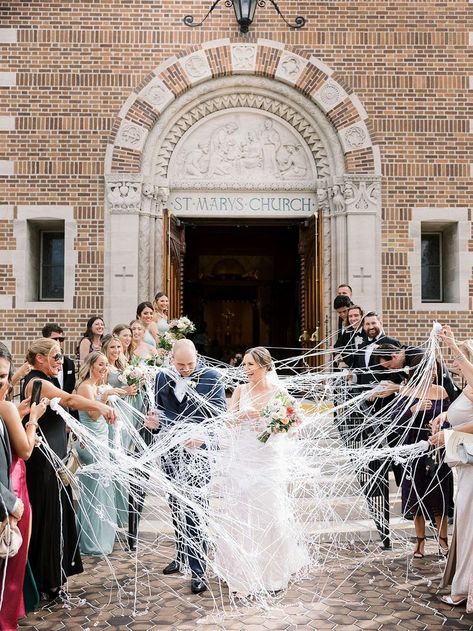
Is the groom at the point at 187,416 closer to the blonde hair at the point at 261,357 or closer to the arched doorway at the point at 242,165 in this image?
the blonde hair at the point at 261,357

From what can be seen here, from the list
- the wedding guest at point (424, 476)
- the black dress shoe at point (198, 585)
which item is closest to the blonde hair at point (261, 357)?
the wedding guest at point (424, 476)

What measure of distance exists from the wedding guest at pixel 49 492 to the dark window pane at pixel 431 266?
302 inches

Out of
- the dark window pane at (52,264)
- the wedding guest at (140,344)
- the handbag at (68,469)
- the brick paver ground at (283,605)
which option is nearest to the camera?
the brick paver ground at (283,605)

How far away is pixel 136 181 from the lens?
34.7ft

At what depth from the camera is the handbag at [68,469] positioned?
5.06m

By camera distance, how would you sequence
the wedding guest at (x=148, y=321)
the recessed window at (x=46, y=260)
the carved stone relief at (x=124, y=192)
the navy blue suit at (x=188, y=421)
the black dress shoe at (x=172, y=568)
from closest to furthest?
the navy blue suit at (x=188, y=421) < the black dress shoe at (x=172, y=568) < the wedding guest at (x=148, y=321) < the carved stone relief at (x=124, y=192) < the recessed window at (x=46, y=260)

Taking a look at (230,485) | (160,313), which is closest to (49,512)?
(230,485)

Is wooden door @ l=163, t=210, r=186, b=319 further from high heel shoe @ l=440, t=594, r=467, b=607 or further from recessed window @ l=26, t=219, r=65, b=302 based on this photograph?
high heel shoe @ l=440, t=594, r=467, b=607

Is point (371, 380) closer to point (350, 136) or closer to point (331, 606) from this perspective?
point (331, 606)

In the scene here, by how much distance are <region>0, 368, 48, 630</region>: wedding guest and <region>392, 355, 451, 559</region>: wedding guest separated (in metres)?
3.26

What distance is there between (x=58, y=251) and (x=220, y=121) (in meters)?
3.63

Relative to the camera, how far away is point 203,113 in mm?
11008

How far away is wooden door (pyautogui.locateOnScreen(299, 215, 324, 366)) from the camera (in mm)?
10907

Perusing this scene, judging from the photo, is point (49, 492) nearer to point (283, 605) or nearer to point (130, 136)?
point (283, 605)
